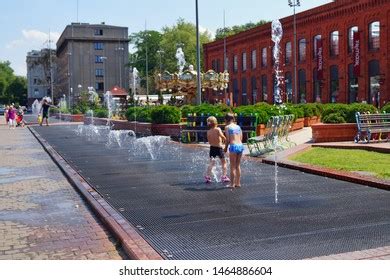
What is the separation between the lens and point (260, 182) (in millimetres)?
10562

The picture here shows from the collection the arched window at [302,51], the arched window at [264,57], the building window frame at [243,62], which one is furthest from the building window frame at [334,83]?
the building window frame at [243,62]

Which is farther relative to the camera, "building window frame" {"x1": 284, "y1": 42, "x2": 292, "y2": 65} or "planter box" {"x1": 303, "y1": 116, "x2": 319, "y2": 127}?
"building window frame" {"x1": 284, "y1": 42, "x2": 292, "y2": 65}

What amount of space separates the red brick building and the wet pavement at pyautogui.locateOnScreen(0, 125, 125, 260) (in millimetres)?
35627

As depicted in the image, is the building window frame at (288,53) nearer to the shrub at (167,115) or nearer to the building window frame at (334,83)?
the building window frame at (334,83)

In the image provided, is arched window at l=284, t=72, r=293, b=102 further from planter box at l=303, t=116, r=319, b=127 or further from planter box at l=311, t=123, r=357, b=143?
planter box at l=311, t=123, r=357, b=143

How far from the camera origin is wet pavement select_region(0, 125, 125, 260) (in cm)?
621

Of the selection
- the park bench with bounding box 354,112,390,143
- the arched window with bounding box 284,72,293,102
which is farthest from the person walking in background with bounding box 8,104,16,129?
the park bench with bounding box 354,112,390,143

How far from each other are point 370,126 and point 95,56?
91696mm

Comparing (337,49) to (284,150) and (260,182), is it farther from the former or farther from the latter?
(260,182)

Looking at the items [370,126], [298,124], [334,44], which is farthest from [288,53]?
[370,126]

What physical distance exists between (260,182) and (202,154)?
5475 mm

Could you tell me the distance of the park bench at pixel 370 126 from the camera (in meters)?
16.2

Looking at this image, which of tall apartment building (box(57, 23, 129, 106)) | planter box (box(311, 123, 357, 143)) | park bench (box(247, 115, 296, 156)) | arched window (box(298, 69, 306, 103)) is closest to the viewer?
park bench (box(247, 115, 296, 156))

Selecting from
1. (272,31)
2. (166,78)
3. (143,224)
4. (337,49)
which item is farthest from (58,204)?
(272,31)
